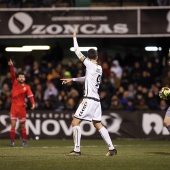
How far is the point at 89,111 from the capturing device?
13.3m

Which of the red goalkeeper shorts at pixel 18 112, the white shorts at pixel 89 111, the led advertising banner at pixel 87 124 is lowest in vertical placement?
the led advertising banner at pixel 87 124

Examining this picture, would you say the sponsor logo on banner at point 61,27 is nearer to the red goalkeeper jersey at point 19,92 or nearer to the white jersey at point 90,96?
the red goalkeeper jersey at point 19,92

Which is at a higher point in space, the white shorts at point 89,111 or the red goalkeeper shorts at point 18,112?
the white shorts at point 89,111

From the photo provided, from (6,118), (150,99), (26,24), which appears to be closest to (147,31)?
(150,99)

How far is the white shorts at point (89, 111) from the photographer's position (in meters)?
13.3

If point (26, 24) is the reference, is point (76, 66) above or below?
below

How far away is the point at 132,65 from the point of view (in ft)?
84.1

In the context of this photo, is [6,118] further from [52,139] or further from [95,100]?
[95,100]

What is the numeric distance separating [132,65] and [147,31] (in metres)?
3.04

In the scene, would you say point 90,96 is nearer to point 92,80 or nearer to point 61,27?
point 92,80

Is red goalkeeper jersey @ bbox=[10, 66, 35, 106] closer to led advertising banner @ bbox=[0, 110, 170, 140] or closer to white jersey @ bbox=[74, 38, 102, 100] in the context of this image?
led advertising banner @ bbox=[0, 110, 170, 140]

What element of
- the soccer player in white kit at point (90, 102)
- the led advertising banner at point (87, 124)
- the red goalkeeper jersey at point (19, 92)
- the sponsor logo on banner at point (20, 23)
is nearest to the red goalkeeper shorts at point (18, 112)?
the red goalkeeper jersey at point (19, 92)

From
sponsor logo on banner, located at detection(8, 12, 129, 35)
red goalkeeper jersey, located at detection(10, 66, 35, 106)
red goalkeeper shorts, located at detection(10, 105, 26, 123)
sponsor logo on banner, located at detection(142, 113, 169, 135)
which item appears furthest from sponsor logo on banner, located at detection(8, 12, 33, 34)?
red goalkeeper shorts, located at detection(10, 105, 26, 123)

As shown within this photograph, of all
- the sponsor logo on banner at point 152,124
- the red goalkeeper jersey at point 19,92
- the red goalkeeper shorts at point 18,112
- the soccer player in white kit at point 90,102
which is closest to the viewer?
the soccer player in white kit at point 90,102
